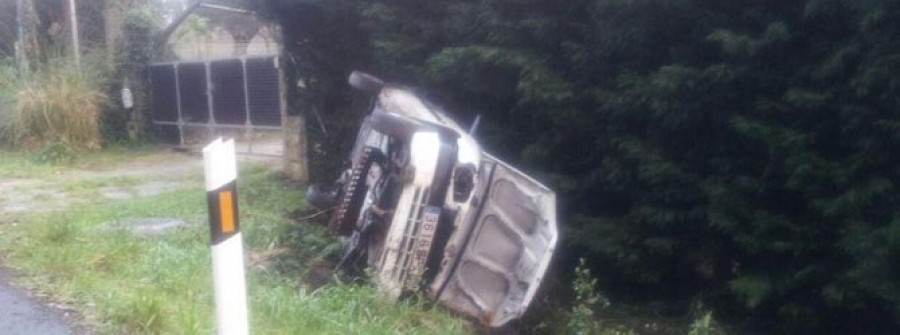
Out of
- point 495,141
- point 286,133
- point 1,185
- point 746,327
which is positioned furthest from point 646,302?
point 1,185

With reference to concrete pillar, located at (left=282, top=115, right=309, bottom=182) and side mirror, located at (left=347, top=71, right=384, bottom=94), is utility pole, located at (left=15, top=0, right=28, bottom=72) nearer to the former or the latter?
concrete pillar, located at (left=282, top=115, right=309, bottom=182)

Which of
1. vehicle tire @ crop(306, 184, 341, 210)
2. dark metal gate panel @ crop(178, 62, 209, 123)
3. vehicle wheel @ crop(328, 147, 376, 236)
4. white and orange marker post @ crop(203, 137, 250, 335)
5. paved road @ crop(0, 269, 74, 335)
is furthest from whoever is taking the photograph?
dark metal gate panel @ crop(178, 62, 209, 123)

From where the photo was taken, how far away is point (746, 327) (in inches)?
275

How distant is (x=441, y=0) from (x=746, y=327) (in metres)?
3.41

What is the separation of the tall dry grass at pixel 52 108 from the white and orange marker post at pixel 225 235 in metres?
14.1

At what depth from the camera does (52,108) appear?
56.8ft

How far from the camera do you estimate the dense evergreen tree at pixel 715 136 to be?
579cm

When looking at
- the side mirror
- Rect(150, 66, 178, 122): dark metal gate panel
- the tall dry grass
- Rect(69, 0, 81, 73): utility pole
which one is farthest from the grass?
Rect(69, 0, 81, 73): utility pole

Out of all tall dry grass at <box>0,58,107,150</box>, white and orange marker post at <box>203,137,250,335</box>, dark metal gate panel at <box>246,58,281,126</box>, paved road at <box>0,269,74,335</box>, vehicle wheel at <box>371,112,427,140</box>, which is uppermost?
white and orange marker post at <box>203,137,250,335</box>

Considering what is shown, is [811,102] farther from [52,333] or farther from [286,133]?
[286,133]

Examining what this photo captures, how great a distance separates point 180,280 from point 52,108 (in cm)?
1228

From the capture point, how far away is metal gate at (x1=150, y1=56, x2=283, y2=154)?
15000 mm

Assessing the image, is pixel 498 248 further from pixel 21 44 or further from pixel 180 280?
pixel 21 44

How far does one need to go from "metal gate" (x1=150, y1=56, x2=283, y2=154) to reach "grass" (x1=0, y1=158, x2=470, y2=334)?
5.67m
